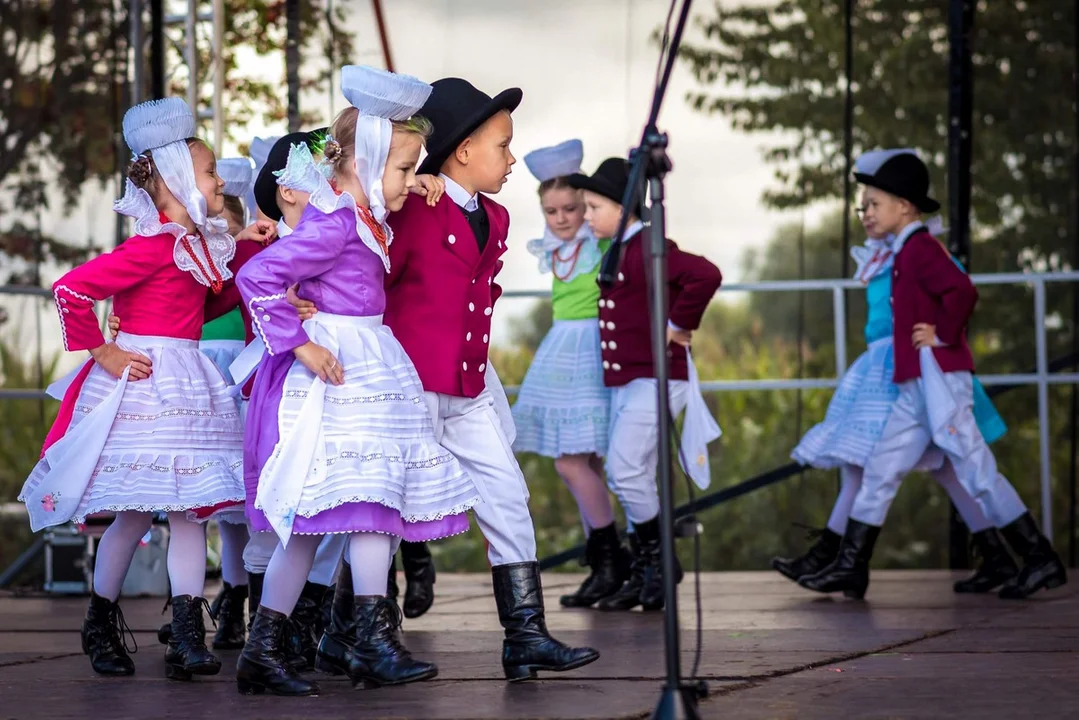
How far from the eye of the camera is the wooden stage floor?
288 cm

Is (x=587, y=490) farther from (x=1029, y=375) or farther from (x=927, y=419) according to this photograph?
(x=1029, y=375)

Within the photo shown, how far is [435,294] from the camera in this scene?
11.2ft

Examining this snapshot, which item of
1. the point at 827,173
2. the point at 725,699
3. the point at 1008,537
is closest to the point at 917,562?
the point at 827,173

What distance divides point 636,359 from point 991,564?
1460 millimetres

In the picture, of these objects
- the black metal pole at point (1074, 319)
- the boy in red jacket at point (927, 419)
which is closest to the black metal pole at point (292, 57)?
the boy in red jacket at point (927, 419)

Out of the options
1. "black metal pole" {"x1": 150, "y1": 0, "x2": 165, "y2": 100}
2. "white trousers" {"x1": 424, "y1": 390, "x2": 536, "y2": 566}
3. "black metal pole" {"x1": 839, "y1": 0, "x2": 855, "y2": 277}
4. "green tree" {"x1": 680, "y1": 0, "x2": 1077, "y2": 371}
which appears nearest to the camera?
"white trousers" {"x1": 424, "y1": 390, "x2": 536, "y2": 566}

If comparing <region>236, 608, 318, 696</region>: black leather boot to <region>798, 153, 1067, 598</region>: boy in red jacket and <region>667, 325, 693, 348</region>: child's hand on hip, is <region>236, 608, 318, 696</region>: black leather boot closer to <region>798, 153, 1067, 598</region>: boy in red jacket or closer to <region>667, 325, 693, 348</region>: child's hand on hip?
<region>667, 325, 693, 348</region>: child's hand on hip

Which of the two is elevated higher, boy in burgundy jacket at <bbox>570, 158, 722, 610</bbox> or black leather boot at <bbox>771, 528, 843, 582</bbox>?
boy in burgundy jacket at <bbox>570, 158, 722, 610</bbox>

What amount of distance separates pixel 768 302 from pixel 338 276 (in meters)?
4.72

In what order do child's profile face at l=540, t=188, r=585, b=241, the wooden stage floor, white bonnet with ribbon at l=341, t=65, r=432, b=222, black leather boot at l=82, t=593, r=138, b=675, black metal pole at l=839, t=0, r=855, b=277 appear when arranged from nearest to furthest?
the wooden stage floor → white bonnet with ribbon at l=341, t=65, r=432, b=222 → black leather boot at l=82, t=593, r=138, b=675 → child's profile face at l=540, t=188, r=585, b=241 → black metal pole at l=839, t=0, r=855, b=277

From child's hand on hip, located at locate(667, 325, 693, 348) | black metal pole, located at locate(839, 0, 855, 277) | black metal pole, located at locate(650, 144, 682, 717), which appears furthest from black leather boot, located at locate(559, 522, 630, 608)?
black metal pole, located at locate(650, 144, 682, 717)

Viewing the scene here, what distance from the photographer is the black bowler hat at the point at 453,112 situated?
3.45 metres

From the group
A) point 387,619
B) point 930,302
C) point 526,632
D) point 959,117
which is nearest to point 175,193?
point 387,619

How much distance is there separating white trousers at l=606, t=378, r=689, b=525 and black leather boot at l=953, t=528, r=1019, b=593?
1.18 metres
